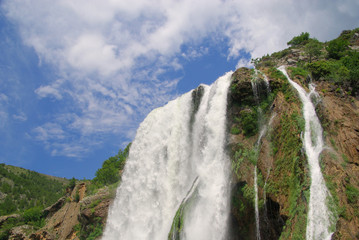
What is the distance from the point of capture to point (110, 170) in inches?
1938

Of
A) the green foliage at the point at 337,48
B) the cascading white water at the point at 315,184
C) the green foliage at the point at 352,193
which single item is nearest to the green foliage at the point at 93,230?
the cascading white water at the point at 315,184

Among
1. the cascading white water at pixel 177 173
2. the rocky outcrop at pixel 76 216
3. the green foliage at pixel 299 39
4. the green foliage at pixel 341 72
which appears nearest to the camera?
the cascading white water at pixel 177 173

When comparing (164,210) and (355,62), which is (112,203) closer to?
(164,210)

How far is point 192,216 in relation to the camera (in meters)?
15.1

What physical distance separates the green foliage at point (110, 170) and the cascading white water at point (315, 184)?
117 feet

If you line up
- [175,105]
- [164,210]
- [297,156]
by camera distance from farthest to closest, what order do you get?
[175,105], [164,210], [297,156]

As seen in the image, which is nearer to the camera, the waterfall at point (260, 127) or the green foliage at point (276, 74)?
the waterfall at point (260, 127)

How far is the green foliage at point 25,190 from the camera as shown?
92.0 metres

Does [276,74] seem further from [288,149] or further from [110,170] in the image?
[110,170]

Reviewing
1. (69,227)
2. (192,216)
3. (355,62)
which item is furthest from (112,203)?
(355,62)

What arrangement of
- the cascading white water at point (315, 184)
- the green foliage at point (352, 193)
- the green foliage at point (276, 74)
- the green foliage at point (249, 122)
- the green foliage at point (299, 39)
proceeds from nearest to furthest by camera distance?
the cascading white water at point (315, 184) → the green foliage at point (352, 193) → the green foliage at point (249, 122) → the green foliage at point (276, 74) → the green foliage at point (299, 39)

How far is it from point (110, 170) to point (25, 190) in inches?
3176

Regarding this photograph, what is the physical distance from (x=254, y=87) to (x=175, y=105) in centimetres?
872

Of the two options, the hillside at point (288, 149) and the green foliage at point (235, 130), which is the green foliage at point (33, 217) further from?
the hillside at point (288, 149)
